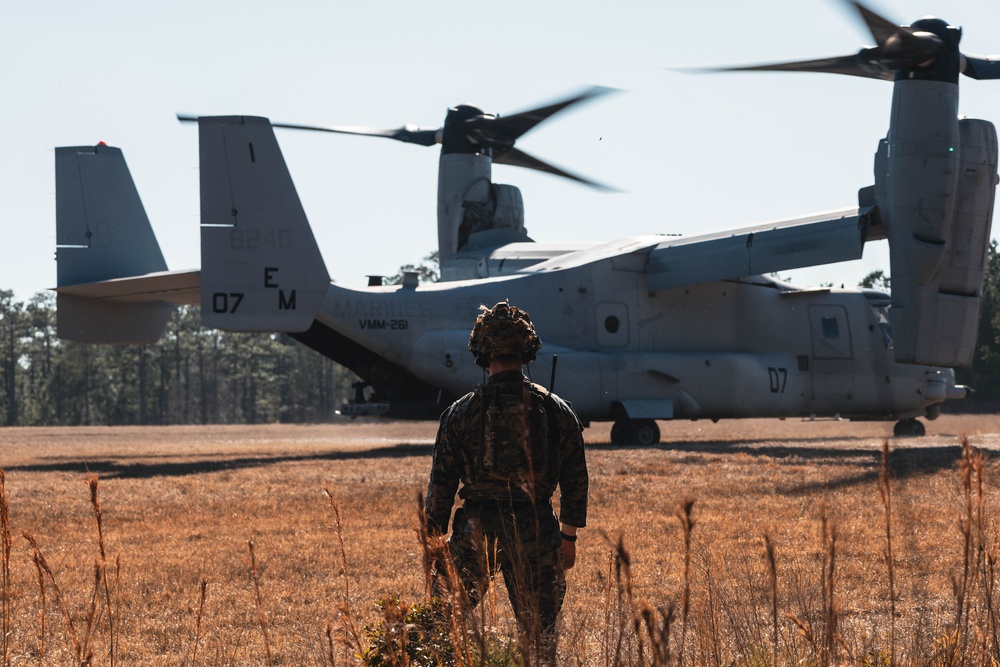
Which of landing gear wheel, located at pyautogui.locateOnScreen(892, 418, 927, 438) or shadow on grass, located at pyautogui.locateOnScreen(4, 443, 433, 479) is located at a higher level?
landing gear wheel, located at pyautogui.locateOnScreen(892, 418, 927, 438)

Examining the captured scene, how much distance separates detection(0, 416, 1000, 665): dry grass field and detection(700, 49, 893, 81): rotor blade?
6.57 meters

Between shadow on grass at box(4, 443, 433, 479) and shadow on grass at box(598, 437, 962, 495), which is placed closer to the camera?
shadow on grass at box(598, 437, 962, 495)

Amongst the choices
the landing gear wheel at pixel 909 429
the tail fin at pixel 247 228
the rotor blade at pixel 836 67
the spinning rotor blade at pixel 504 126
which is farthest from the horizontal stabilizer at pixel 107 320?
the landing gear wheel at pixel 909 429

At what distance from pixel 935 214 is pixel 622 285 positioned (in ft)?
23.6

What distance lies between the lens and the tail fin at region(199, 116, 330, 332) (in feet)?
66.4

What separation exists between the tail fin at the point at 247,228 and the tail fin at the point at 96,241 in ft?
18.0

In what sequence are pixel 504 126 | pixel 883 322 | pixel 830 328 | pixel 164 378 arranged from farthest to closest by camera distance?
pixel 164 378 < pixel 504 126 < pixel 883 322 < pixel 830 328

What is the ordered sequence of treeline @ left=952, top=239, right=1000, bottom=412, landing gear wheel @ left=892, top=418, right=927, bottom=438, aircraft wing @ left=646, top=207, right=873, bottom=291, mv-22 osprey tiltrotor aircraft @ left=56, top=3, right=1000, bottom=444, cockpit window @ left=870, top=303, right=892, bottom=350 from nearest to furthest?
mv-22 osprey tiltrotor aircraft @ left=56, top=3, right=1000, bottom=444
aircraft wing @ left=646, top=207, right=873, bottom=291
cockpit window @ left=870, top=303, right=892, bottom=350
landing gear wheel @ left=892, top=418, right=927, bottom=438
treeline @ left=952, top=239, right=1000, bottom=412

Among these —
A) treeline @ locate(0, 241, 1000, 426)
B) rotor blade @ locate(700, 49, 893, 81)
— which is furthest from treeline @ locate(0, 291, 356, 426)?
rotor blade @ locate(700, 49, 893, 81)

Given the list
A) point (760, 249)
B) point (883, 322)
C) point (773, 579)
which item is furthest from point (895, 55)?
point (773, 579)

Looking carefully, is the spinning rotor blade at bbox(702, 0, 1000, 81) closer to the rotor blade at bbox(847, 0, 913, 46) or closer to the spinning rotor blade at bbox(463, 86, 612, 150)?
the rotor blade at bbox(847, 0, 913, 46)

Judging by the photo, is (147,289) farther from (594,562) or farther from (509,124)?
(594,562)

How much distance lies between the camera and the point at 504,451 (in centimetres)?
470

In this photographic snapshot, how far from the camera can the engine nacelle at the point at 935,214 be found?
19031mm
